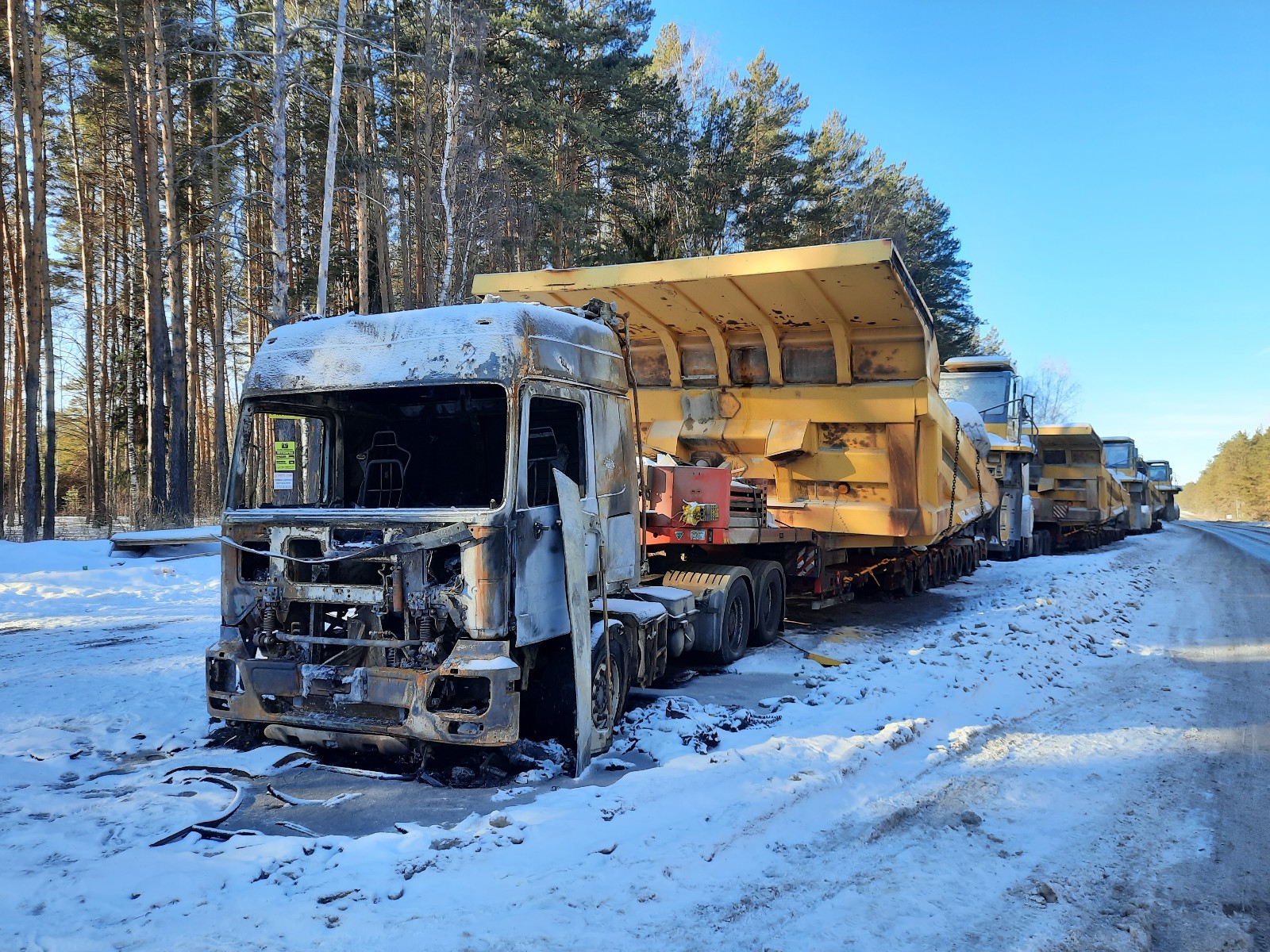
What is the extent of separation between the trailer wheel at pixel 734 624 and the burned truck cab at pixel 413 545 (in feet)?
7.77

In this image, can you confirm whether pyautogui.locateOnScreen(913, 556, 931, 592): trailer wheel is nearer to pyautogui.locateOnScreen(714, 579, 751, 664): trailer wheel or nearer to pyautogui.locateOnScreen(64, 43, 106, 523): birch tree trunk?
pyautogui.locateOnScreen(714, 579, 751, 664): trailer wheel

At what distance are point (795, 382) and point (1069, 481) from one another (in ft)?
56.0

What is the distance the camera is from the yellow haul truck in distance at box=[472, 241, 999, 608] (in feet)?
28.4

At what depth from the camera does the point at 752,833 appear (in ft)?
13.3

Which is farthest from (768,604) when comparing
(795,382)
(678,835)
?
(678,835)

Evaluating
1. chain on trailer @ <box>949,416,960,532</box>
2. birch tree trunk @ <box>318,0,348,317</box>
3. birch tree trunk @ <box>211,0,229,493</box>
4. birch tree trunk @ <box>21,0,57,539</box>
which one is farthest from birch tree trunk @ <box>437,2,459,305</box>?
chain on trailer @ <box>949,416,960,532</box>

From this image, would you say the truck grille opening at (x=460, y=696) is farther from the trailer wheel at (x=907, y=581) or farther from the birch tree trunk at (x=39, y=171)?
the birch tree trunk at (x=39, y=171)

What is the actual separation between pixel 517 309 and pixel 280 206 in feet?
39.8

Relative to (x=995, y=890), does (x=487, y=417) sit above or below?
above

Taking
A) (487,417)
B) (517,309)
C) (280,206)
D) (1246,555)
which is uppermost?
(280,206)

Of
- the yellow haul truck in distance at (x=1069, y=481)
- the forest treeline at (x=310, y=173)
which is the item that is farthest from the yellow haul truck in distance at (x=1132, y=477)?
the forest treeline at (x=310, y=173)

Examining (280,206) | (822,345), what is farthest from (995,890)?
(280,206)

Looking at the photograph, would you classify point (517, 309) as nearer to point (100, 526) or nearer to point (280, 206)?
point (280, 206)

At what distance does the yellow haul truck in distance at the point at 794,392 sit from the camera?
28.4ft
